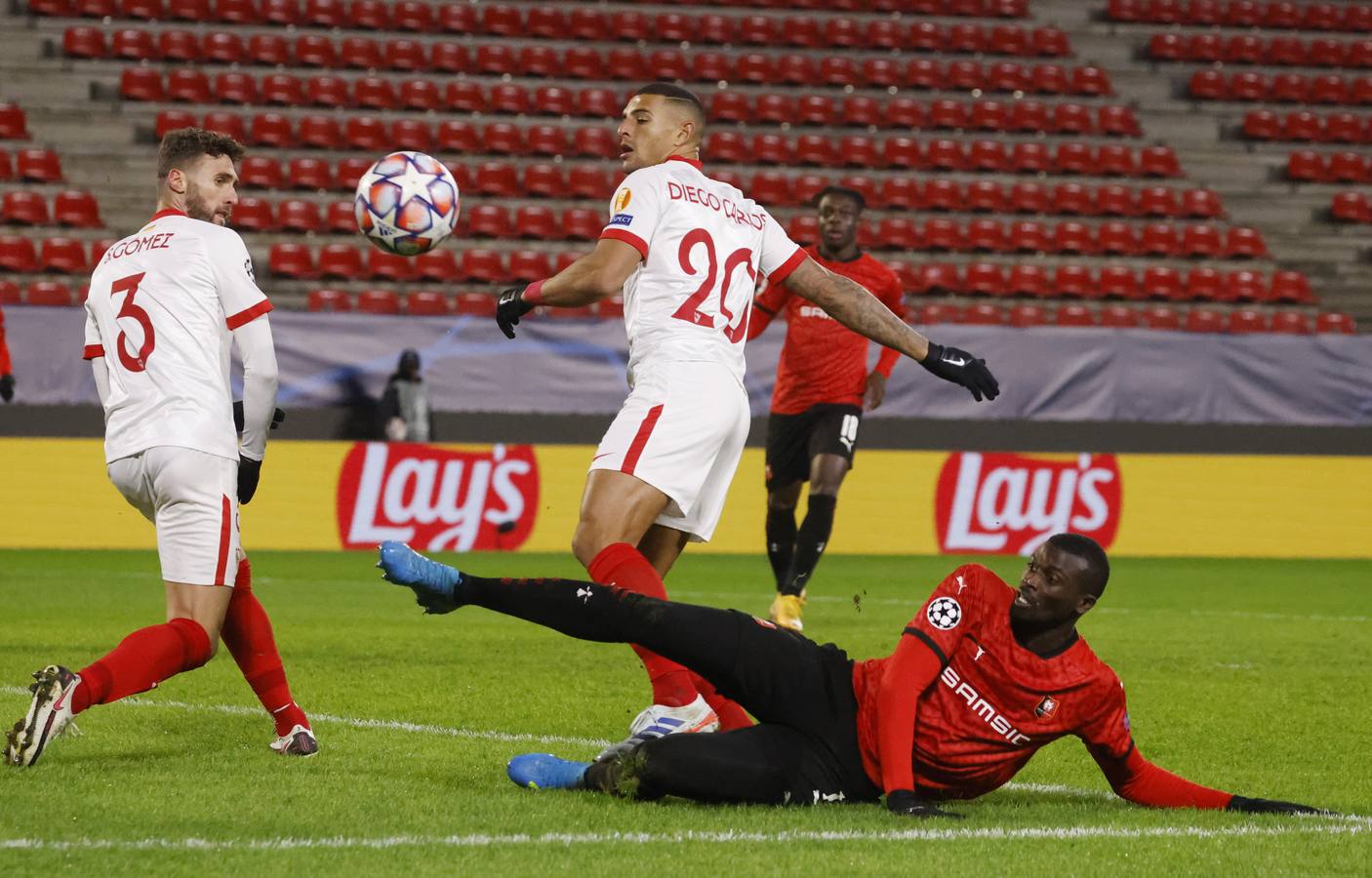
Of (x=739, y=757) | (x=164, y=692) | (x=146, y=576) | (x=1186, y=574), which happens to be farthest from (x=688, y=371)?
(x=1186, y=574)

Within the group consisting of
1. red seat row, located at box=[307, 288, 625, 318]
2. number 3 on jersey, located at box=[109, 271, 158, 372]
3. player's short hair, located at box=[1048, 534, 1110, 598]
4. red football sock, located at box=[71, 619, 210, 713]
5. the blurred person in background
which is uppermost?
number 3 on jersey, located at box=[109, 271, 158, 372]

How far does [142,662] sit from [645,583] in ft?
4.82

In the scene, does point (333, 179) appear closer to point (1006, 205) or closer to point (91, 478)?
point (91, 478)

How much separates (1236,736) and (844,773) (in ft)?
7.56

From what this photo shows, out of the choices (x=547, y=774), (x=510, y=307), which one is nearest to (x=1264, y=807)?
(x=547, y=774)

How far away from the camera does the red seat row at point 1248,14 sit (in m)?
26.4

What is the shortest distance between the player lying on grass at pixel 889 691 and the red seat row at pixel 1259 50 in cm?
2274

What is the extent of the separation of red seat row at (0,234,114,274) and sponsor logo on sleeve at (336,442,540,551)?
5.03m

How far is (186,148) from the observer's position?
5.52 meters

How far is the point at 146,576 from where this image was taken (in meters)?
13.0

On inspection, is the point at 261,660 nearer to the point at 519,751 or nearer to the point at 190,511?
the point at 190,511

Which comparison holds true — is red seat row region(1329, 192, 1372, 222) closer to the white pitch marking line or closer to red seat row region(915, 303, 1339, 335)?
red seat row region(915, 303, 1339, 335)

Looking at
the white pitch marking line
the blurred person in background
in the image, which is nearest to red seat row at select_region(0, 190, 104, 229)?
the blurred person in background

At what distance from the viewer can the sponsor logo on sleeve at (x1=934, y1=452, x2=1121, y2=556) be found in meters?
16.3
